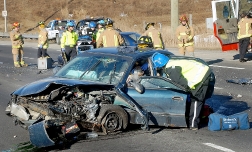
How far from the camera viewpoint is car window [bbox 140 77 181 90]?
8.75 meters

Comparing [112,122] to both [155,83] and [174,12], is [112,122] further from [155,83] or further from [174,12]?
[174,12]

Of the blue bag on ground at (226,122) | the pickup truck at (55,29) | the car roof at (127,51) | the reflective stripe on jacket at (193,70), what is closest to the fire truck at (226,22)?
the car roof at (127,51)

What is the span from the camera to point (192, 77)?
892cm

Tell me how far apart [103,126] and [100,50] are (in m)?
1.90

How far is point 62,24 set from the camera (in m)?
38.5

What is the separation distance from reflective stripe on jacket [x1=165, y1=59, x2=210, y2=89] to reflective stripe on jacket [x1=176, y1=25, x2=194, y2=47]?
751 cm

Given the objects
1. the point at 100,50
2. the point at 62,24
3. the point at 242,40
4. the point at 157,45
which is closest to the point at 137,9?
the point at 62,24

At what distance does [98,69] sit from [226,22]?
1204 cm

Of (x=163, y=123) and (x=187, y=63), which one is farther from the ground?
(x=187, y=63)

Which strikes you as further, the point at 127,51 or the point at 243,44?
the point at 243,44

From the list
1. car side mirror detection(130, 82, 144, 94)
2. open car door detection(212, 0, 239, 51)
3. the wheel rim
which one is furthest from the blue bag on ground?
open car door detection(212, 0, 239, 51)

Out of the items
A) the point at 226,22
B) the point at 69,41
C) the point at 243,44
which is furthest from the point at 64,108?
the point at 226,22

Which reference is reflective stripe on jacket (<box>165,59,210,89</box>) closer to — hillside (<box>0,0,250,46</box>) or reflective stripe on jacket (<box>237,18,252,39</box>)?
reflective stripe on jacket (<box>237,18,252,39</box>)

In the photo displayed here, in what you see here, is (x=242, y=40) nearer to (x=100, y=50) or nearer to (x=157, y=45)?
(x=157, y=45)
